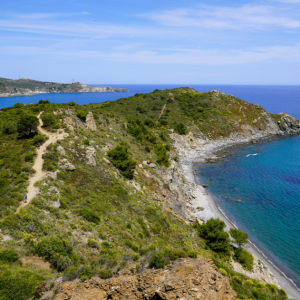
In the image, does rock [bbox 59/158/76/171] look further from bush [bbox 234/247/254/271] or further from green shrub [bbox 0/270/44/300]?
bush [bbox 234/247/254/271]

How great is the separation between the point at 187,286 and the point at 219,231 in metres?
20.0

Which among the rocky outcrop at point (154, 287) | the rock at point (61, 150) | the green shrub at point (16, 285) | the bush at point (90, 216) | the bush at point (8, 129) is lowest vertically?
the rocky outcrop at point (154, 287)

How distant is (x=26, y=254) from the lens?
57.3 feet

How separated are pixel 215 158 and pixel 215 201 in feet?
110

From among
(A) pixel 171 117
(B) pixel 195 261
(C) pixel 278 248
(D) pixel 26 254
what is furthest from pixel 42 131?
(A) pixel 171 117

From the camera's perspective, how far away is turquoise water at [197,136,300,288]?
36.7 metres

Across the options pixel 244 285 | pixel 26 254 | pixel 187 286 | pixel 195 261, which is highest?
pixel 26 254

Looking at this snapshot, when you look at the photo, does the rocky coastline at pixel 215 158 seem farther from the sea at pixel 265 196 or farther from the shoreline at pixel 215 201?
the sea at pixel 265 196

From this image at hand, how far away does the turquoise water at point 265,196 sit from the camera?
1444 inches

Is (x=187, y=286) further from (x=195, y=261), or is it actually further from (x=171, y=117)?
(x=171, y=117)

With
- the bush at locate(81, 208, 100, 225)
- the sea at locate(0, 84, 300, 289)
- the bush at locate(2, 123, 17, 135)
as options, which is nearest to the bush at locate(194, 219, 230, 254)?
the sea at locate(0, 84, 300, 289)

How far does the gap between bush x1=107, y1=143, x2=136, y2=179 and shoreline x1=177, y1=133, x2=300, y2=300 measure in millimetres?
18029

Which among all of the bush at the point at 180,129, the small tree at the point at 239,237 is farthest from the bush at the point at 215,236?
the bush at the point at 180,129

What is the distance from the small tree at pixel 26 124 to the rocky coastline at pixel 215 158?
126 feet
